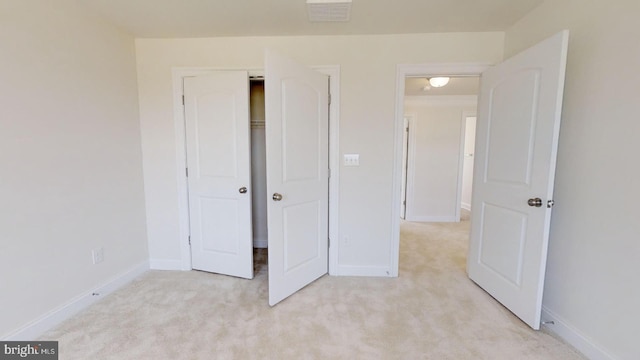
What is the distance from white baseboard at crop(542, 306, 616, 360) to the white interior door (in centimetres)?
239

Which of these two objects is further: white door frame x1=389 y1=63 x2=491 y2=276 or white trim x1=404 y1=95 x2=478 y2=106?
white trim x1=404 y1=95 x2=478 y2=106

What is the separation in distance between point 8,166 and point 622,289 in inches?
140

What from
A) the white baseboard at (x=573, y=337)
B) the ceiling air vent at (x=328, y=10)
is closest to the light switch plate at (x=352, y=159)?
the ceiling air vent at (x=328, y=10)

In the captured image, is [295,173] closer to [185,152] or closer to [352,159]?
[352,159]

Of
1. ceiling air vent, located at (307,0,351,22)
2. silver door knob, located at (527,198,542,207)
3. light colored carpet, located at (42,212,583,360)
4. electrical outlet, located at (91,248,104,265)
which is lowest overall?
light colored carpet, located at (42,212,583,360)

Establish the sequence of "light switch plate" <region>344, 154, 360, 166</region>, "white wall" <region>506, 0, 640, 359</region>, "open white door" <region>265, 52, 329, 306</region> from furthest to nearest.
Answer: "light switch plate" <region>344, 154, 360, 166</region>
"open white door" <region>265, 52, 329, 306</region>
"white wall" <region>506, 0, 640, 359</region>

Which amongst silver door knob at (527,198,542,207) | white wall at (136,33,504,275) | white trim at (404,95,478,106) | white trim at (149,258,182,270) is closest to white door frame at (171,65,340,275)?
white wall at (136,33,504,275)

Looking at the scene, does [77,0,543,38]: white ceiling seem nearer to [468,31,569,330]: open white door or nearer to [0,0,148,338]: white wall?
[0,0,148,338]: white wall

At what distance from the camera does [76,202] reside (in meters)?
2.01

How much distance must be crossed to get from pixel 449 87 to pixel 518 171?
101 inches

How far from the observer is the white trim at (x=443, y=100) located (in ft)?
14.8

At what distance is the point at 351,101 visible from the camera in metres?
2.51

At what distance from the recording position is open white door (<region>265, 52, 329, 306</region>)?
2.05m

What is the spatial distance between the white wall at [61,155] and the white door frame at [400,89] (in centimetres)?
252
